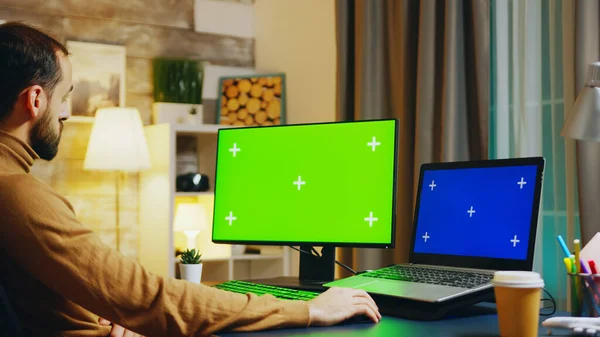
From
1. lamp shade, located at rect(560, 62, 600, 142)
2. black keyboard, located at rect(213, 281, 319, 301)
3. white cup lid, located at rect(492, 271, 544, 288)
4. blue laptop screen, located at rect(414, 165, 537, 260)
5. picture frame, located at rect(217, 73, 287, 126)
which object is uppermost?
picture frame, located at rect(217, 73, 287, 126)

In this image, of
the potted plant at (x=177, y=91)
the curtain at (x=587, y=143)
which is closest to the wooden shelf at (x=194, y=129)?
the potted plant at (x=177, y=91)

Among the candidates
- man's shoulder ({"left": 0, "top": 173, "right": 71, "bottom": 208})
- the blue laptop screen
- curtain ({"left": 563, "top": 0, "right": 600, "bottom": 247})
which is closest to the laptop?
the blue laptop screen

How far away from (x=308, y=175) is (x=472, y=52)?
4.01 feet

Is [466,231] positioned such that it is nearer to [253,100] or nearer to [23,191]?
[23,191]

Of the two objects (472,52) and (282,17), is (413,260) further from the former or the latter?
(282,17)

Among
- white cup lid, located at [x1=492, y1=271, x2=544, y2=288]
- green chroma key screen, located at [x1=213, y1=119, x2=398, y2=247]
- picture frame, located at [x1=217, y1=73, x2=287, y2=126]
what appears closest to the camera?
white cup lid, located at [x1=492, y1=271, x2=544, y2=288]

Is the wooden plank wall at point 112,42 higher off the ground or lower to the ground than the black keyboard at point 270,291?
higher

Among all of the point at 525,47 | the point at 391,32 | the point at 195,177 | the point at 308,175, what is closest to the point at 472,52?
the point at 525,47

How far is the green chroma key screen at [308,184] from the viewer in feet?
6.00

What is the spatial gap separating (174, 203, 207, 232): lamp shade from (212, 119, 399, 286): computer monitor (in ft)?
5.20

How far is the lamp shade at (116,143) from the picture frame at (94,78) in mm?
194

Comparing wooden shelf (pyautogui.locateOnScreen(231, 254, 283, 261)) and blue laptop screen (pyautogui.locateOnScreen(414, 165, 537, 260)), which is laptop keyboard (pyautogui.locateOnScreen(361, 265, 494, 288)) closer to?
blue laptop screen (pyautogui.locateOnScreen(414, 165, 537, 260))

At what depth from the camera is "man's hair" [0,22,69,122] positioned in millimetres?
1490

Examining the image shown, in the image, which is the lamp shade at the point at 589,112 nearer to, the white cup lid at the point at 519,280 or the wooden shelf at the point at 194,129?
the white cup lid at the point at 519,280
